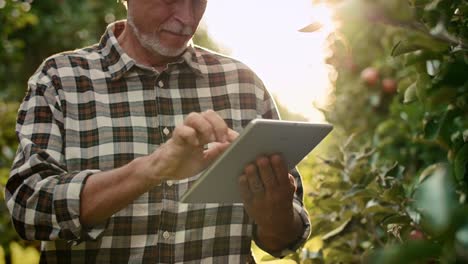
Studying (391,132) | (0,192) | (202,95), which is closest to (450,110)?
(202,95)

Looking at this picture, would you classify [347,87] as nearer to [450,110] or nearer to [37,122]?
[37,122]

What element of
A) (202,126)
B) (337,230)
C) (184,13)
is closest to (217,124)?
(202,126)

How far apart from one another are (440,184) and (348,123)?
14.9 ft

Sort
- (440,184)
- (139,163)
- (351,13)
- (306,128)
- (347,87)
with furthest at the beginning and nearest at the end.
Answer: (347,87), (139,163), (306,128), (351,13), (440,184)

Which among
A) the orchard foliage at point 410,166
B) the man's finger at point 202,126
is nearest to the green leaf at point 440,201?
the orchard foliage at point 410,166

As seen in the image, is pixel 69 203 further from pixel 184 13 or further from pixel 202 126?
pixel 184 13

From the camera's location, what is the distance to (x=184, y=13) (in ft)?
7.35

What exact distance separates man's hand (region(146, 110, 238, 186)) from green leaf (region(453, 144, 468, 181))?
0.48 meters

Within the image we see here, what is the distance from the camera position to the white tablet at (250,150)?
147 cm

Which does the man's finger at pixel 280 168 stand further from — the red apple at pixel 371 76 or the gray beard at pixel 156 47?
the red apple at pixel 371 76

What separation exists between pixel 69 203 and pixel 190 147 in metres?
0.47

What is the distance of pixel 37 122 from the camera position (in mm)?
2076

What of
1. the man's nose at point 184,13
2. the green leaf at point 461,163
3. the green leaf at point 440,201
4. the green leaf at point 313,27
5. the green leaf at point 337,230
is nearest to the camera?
the green leaf at point 440,201

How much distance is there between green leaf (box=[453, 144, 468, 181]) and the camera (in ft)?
4.70
